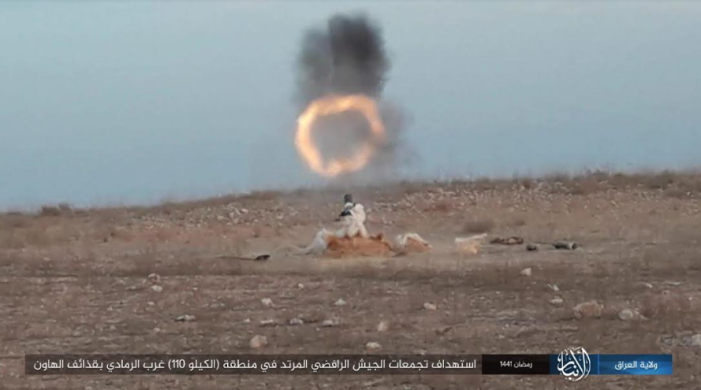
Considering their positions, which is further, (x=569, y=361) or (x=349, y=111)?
(x=349, y=111)

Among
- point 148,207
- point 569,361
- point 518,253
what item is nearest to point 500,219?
point 518,253

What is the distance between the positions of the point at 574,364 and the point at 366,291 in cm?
435

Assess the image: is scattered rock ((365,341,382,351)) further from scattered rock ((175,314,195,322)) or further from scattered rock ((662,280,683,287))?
scattered rock ((662,280,683,287))

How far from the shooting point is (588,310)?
999 cm

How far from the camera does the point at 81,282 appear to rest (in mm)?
13734

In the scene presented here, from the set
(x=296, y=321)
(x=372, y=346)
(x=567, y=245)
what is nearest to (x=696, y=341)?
(x=372, y=346)

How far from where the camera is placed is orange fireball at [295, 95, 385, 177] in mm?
20391

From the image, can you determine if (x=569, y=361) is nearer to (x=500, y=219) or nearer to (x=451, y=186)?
(x=500, y=219)

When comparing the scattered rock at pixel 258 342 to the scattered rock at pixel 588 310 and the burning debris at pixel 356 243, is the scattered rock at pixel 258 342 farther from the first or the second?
the burning debris at pixel 356 243

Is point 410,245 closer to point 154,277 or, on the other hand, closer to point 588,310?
point 154,277

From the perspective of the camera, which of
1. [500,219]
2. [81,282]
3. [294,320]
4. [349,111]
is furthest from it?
[500,219]

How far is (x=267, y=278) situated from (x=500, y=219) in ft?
32.1

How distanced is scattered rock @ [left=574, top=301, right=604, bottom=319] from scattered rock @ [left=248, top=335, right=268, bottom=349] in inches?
120

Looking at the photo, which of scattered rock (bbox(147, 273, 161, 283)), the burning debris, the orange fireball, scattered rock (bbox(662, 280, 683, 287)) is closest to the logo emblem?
scattered rock (bbox(662, 280, 683, 287))
